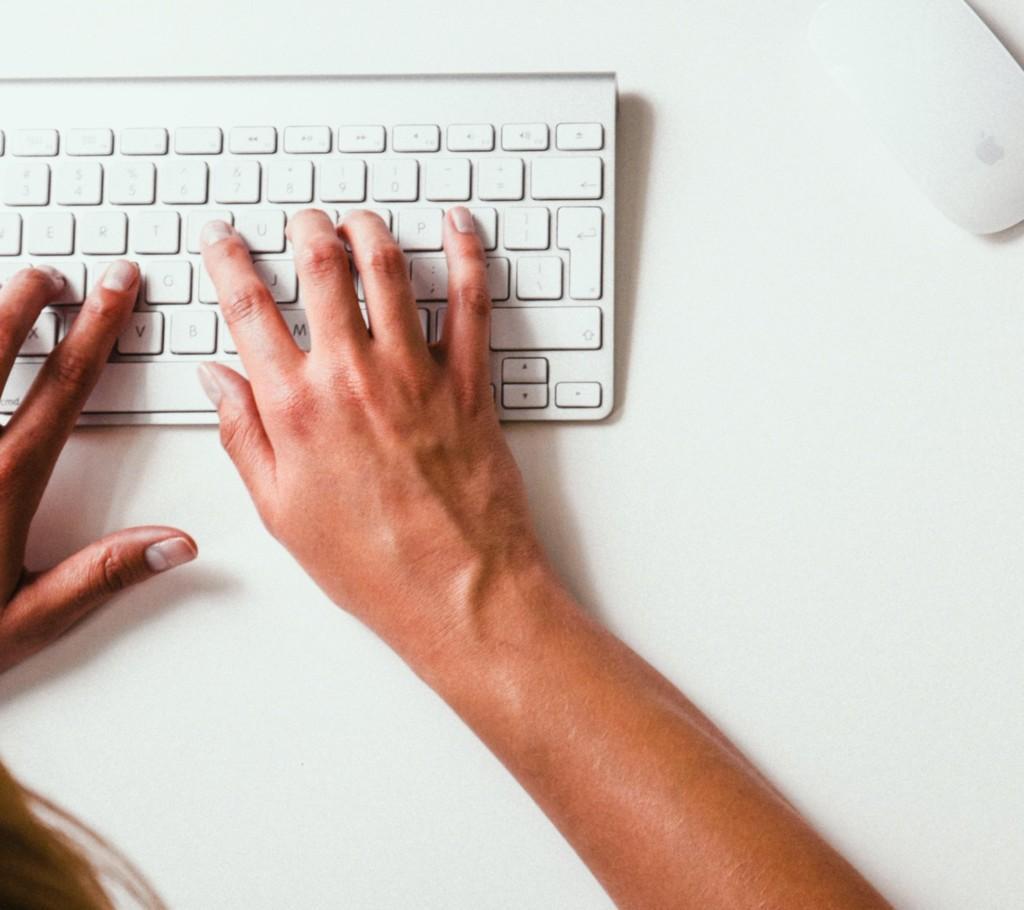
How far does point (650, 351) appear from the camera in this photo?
1.97ft

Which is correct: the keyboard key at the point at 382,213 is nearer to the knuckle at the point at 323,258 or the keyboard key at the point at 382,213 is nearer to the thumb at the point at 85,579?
the knuckle at the point at 323,258

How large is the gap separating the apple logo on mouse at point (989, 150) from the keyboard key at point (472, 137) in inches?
11.8

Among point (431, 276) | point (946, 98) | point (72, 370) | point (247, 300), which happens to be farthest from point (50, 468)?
point (946, 98)

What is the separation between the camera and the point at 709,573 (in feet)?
1.93

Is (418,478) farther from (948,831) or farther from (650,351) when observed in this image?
(948,831)

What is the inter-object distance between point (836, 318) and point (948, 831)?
0.32 meters

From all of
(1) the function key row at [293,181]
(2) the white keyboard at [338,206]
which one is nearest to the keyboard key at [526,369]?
(2) the white keyboard at [338,206]

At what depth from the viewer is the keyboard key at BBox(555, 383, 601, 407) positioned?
59 cm

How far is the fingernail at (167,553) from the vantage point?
22.8 inches

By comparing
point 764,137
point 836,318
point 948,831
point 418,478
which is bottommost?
point 948,831

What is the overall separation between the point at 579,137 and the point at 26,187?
353mm

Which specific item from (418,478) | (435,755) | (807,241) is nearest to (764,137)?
(807,241)

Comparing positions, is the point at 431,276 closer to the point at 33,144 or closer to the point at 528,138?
the point at 528,138

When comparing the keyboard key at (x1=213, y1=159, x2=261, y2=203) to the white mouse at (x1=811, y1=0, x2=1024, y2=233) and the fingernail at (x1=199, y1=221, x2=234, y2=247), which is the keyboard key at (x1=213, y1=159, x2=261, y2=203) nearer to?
the fingernail at (x1=199, y1=221, x2=234, y2=247)
